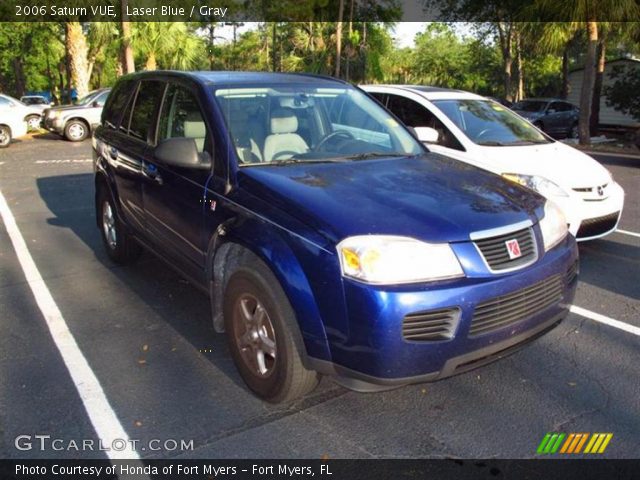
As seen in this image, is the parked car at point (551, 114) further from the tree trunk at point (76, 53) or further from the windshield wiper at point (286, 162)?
the windshield wiper at point (286, 162)

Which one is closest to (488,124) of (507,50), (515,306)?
(515,306)

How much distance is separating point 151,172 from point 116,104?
155 cm

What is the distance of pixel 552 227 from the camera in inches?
127

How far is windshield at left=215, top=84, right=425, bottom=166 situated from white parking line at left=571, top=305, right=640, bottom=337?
1.82m

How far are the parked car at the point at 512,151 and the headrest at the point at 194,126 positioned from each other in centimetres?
245

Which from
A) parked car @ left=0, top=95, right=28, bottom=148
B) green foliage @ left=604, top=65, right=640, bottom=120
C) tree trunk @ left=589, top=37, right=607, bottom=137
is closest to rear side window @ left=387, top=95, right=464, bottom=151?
parked car @ left=0, top=95, right=28, bottom=148

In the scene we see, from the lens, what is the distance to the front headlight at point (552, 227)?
3.13 metres

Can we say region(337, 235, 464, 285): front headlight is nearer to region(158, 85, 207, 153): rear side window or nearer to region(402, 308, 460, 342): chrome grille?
region(402, 308, 460, 342): chrome grille

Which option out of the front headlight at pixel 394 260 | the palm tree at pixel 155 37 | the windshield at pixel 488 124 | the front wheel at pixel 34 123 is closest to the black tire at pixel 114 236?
the front headlight at pixel 394 260

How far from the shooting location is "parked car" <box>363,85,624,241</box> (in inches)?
218

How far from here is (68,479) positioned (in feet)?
8.48

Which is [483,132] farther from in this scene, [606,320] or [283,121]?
[283,121]

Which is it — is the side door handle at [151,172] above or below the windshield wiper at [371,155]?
below

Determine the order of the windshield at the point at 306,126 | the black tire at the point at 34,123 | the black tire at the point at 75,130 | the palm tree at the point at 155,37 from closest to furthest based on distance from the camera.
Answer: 1. the windshield at the point at 306,126
2. the black tire at the point at 75,130
3. the black tire at the point at 34,123
4. the palm tree at the point at 155,37
